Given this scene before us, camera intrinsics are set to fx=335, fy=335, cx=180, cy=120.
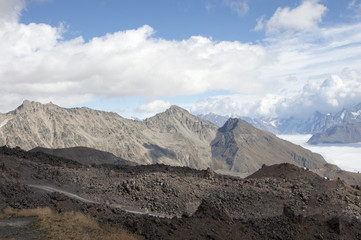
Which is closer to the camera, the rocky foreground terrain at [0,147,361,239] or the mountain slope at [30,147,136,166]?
the rocky foreground terrain at [0,147,361,239]

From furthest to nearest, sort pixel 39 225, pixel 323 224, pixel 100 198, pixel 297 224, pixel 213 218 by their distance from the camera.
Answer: pixel 100 198, pixel 323 224, pixel 297 224, pixel 213 218, pixel 39 225

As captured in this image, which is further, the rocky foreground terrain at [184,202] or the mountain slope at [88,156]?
the mountain slope at [88,156]

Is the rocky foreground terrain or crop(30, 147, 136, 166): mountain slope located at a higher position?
crop(30, 147, 136, 166): mountain slope

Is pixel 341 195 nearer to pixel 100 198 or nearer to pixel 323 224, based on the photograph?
pixel 323 224

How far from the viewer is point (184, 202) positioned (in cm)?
3709

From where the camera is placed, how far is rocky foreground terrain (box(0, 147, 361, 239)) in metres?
21.4

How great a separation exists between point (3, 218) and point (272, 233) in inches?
731

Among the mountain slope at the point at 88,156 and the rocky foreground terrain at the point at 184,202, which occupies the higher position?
the mountain slope at the point at 88,156

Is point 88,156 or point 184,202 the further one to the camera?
point 88,156

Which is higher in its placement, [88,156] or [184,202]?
[88,156]

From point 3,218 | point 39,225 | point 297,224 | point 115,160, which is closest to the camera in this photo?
point 39,225

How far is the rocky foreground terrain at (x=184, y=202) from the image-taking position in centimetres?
2144

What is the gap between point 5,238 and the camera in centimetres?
1831

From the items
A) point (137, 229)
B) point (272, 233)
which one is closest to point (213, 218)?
point (272, 233)
